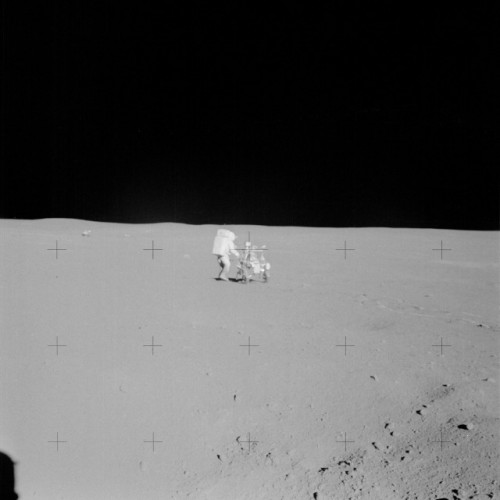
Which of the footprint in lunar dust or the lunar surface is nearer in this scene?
the lunar surface

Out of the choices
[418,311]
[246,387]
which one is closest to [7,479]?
[246,387]

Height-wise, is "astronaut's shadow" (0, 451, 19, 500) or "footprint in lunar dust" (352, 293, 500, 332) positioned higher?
"footprint in lunar dust" (352, 293, 500, 332)

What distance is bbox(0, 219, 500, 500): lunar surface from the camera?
4.51 feet

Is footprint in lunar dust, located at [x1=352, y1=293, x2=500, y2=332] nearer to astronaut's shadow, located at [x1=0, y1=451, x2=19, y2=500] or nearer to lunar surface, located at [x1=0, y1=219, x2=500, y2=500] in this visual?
lunar surface, located at [x1=0, y1=219, x2=500, y2=500]

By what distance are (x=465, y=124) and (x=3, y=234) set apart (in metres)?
5.21

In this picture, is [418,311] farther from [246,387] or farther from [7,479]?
[7,479]

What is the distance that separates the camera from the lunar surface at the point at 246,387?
54.1 inches

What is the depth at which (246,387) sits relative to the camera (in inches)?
67.3

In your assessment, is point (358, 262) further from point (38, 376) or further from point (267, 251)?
point (38, 376)

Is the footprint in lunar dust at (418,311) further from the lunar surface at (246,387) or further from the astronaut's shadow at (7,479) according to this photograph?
the astronaut's shadow at (7,479)

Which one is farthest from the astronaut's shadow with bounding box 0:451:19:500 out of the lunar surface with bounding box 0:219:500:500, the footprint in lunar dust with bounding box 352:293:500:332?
the footprint in lunar dust with bounding box 352:293:500:332

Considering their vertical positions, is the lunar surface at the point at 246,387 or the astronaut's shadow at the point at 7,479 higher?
the lunar surface at the point at 246,387

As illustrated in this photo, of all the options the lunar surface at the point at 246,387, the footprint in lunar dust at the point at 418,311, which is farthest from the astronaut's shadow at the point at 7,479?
the footprint in lunar dust at the point at 418,311

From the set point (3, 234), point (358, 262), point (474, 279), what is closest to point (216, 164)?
point (3, 234)
